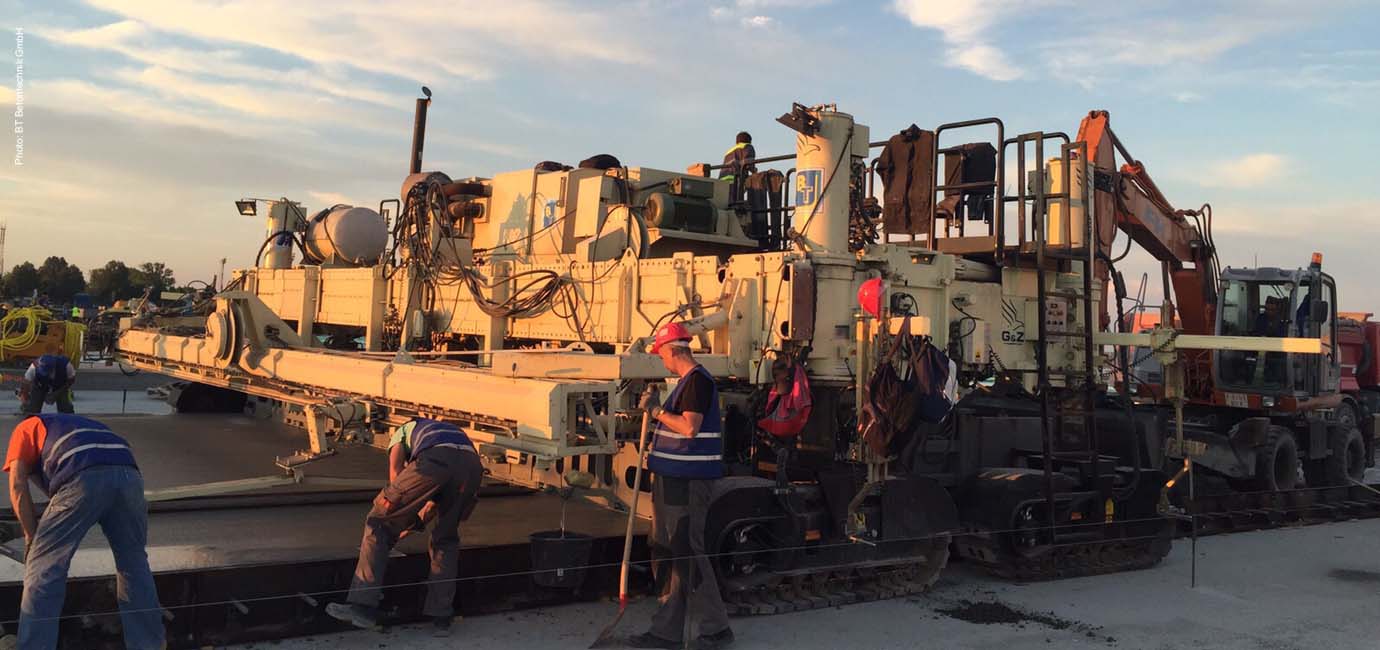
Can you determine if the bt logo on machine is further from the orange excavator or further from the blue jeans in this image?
the orange excavator

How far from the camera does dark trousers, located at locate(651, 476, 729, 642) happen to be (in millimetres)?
6062

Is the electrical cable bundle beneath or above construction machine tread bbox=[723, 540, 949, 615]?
above

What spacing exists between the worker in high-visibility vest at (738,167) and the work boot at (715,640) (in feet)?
16.1

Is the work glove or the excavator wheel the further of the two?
the excavator wheel

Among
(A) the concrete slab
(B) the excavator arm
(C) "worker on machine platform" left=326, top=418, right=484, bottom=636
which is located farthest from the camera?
(B) the excavator arm

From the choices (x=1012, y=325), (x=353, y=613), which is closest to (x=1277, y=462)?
(x=1012, y=325)

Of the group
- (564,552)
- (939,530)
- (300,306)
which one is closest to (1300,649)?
(939,530)

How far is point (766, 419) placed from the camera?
22.9 ft

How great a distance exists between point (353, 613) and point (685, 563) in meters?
1.89

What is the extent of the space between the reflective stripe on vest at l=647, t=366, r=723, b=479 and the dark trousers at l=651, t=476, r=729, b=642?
2.8 inches

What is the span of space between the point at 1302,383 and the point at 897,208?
22.2 ft

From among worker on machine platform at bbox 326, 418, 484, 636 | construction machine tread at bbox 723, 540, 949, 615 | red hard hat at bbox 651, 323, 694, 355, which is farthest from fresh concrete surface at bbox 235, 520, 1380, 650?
red hard hat at bbox 651, 323, 694, 355

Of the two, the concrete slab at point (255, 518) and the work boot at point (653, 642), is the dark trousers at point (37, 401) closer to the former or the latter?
the concrete slab at point (255, 518)

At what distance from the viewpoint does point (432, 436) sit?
6.22 m
